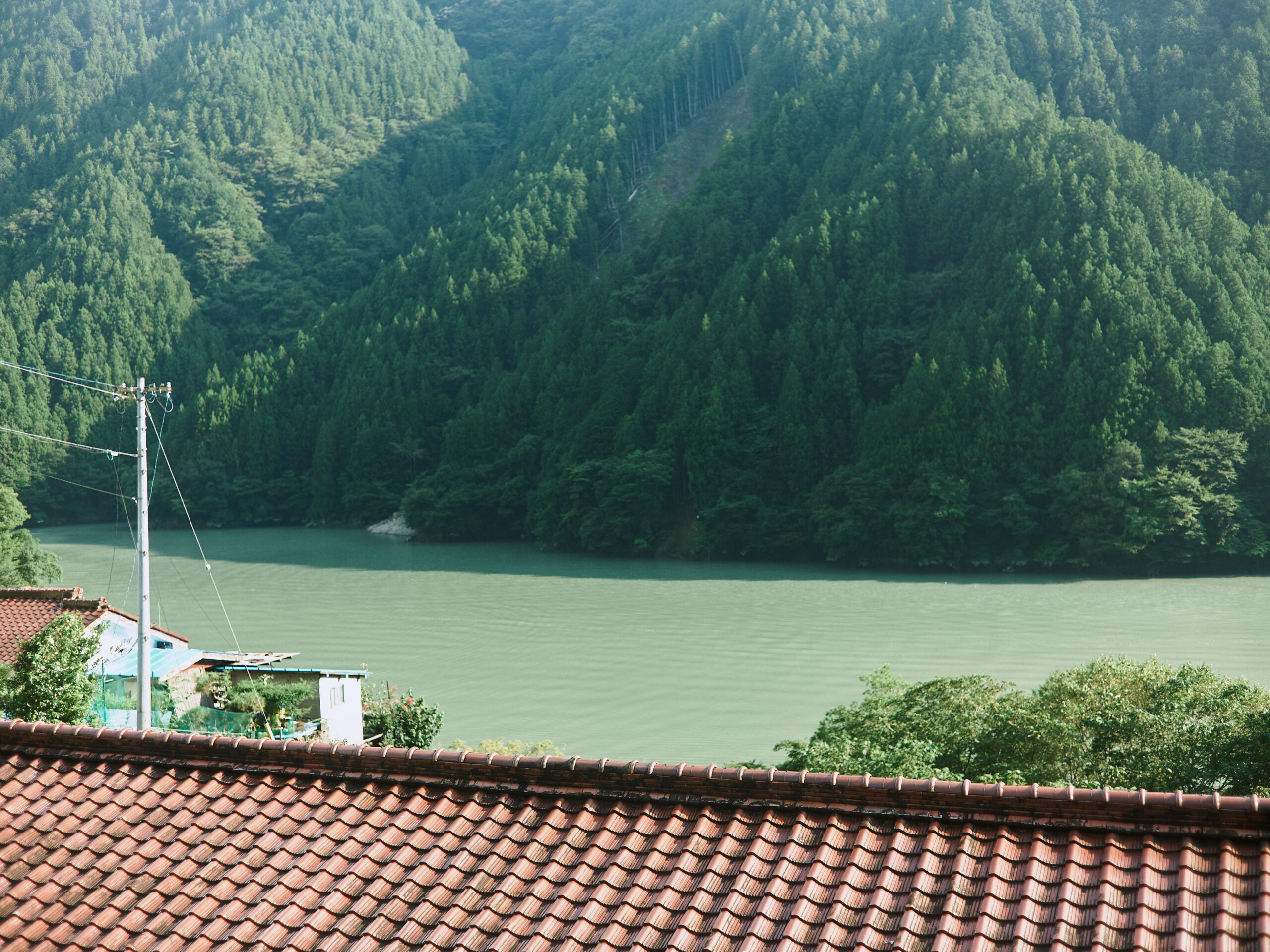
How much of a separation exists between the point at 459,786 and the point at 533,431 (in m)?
50.9

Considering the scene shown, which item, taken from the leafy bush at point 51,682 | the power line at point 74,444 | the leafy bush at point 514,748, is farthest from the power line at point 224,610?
the leafy bush at point 51,682

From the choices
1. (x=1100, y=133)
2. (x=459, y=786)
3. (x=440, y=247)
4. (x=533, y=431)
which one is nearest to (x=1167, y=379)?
(x=1100, y=133)

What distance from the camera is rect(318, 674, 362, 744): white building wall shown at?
15.7 m

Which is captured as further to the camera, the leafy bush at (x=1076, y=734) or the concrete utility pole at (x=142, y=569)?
the concrete utility pole at (x=142, y=569)

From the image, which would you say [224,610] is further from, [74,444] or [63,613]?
[63,613]

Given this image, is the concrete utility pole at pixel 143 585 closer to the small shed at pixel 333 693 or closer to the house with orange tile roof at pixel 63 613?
the house with orange tile roof at pixel 63 613

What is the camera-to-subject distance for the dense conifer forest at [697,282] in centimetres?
4125

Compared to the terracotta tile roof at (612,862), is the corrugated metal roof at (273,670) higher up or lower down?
lower down

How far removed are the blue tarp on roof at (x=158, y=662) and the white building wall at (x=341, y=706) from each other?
7.70 feet

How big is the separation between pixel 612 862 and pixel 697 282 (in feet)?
180

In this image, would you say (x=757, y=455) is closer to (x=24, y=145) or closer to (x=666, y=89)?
(x=666, y=89)

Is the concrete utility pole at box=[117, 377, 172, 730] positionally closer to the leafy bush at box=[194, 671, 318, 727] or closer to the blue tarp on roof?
the leafy bush at box=[194, 671, 318, 727]

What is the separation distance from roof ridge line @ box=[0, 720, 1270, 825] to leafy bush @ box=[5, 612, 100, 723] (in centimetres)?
588

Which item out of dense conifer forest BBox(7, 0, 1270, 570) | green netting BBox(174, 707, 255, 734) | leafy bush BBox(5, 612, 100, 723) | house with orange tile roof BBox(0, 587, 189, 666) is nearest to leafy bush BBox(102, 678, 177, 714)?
green netting BBox(174, 707, 255, 734)
